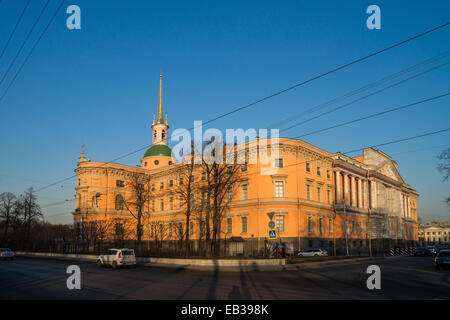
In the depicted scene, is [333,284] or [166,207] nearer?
[333,284]

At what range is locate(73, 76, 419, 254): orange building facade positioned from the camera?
48.5 m

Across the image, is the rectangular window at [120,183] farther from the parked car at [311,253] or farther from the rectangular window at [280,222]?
the parked car at [311,253]

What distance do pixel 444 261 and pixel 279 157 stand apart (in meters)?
23.8

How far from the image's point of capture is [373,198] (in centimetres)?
6712

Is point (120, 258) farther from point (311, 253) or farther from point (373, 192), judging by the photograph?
point (373, 192)

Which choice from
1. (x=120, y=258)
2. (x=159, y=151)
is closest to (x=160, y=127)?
(x=159, y=151)

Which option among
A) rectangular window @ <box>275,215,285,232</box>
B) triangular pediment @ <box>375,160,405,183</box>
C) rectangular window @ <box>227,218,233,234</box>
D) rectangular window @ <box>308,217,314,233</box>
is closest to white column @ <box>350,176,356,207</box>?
triangular pediment @ <box>375,160,405,183</box>

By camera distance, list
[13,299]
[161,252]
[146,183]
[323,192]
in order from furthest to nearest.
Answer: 1. [146,183]
2. [323,192]
3. [161,252]
4. [13,299]

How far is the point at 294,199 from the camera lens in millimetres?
48562

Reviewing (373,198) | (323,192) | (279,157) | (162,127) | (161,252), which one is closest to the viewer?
(161,252)

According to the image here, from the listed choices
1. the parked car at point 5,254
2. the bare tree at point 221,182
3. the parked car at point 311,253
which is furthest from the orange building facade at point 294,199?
the parked car at point 5,254

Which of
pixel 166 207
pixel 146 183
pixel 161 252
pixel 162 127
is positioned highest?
pixel 162 127
